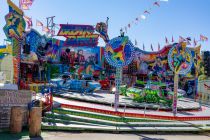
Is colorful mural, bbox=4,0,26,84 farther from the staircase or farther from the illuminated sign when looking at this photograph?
the illuminated sign

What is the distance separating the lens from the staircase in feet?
41.5

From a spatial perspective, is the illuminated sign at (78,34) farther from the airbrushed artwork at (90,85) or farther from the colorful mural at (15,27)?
the colorful mural at (15,27)

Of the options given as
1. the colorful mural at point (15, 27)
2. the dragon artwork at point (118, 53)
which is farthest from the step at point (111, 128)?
the colorful mural at point (15, 27)

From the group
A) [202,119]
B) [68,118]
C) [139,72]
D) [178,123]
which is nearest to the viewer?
[68,118]

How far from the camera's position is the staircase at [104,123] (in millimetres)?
12664

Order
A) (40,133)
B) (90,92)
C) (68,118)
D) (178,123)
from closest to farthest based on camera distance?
(40,133) → (68,118) → (178,123) → (90,92)

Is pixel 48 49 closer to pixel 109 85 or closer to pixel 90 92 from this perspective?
pixel 109 85

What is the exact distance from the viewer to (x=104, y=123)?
533 inches

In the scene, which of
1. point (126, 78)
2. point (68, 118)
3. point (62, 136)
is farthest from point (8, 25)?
point (126, 78)

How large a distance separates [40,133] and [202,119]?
9636 millimetres

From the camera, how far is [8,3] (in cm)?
1552

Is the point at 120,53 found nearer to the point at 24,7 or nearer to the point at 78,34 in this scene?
the point at 24,7

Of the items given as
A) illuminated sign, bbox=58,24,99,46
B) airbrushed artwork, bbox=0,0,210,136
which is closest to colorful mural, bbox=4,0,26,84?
airbrushed artwork, bbox=0,0,210,136

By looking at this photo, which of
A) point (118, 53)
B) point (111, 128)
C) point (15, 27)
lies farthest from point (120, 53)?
point (15, 27)
